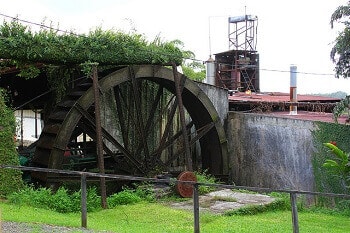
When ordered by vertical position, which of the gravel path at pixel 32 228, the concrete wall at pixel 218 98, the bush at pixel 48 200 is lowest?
the bush at pixel 48 200

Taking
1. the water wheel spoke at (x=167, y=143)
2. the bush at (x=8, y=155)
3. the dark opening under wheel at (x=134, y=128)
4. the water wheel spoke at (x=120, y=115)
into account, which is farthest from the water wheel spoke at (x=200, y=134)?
the bush at (x=8, y=155)

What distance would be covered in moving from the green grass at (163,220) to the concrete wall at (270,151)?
9.21ft

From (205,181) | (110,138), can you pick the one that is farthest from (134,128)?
(205,181)

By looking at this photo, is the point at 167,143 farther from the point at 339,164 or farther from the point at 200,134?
the point at 339,164

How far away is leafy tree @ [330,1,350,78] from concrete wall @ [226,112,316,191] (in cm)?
224

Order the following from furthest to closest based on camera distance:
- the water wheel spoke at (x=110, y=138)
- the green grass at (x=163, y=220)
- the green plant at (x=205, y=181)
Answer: the green plant at (x=205, y=181), the water wheel spoke at (x=110, y=138), the green grass at (x=163, y=220)

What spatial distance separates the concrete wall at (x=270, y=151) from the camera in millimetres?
12906

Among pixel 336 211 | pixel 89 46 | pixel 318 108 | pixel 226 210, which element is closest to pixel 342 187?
pixel 336 211

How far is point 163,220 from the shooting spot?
27.1 feet

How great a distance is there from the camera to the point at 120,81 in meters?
11.2

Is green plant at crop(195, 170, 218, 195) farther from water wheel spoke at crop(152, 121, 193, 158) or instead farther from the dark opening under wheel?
water wheel spoke at crop(152, 121, 193, 158)

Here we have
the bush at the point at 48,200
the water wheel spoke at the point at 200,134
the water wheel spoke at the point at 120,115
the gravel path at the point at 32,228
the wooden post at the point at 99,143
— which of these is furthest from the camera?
the water wheel spoke at the point at 200,134

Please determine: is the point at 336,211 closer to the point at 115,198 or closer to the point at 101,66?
the point at 115,198

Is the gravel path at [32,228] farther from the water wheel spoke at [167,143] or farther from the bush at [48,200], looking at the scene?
the water wheel spoke at [167,143]
